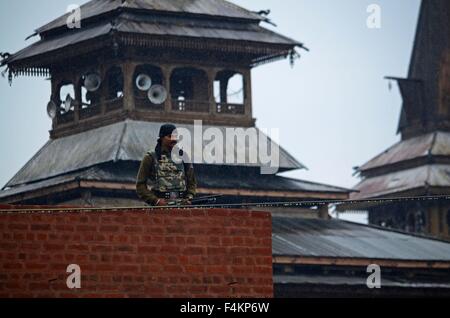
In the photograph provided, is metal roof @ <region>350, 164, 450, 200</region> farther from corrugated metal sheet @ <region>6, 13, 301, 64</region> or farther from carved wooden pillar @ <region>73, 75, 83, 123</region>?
carved wooden pillar @ <region>73, 75, 83, 123</region>

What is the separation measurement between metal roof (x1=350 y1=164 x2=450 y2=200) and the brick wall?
1620 inches

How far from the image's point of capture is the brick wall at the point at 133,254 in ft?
57.8

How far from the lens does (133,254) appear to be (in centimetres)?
1789

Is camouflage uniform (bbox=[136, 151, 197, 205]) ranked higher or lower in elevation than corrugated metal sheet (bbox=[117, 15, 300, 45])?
lower

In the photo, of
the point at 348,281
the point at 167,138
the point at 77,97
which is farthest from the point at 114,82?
the point at 167,138

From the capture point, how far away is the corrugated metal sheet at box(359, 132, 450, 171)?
61500mm

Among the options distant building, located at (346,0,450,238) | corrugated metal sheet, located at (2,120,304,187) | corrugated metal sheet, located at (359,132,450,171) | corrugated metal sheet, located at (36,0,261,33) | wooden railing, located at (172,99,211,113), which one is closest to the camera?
corrugated metal sheet, located at (2,120,304,187)

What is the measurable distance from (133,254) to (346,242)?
83.4 feet

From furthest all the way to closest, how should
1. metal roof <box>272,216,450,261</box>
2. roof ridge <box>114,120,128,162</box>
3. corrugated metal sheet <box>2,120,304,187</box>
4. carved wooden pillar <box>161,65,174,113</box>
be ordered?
carved wooden pillar <box>161,65,174,113</box>
corrugated metal sheet <box>2,120,304,187</box>
roof ridge <box>114,120,128,162</box>
metal roof <box>272,216,450,261</box>

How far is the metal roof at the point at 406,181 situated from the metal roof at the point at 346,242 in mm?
13256

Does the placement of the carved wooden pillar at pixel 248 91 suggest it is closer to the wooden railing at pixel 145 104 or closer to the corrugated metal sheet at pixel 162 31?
the corrugated metal sheet at pixel 162 31

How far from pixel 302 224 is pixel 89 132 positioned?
20.8 ft

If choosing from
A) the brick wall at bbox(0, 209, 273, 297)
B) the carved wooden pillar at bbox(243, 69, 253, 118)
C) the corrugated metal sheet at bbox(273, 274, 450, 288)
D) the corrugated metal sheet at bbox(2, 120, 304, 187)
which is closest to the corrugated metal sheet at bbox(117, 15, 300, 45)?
the carved wooden pillar at bbox(243, 69, 253, 118)

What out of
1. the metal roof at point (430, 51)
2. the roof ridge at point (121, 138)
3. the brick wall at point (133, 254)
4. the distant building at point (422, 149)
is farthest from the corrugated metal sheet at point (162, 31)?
the brick wall at point (133, 254)
